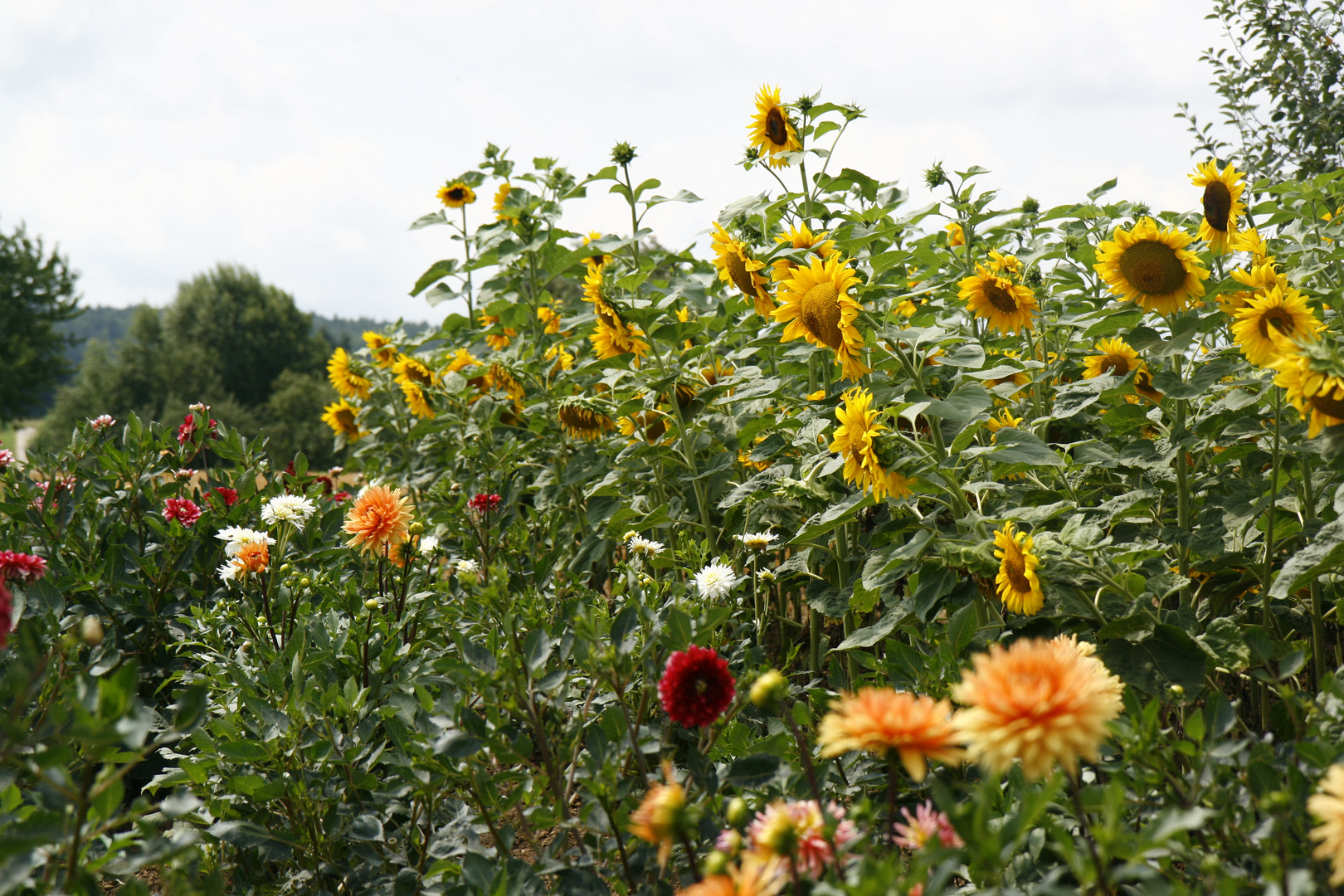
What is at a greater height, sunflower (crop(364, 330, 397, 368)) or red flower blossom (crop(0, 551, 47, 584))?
sunflower (crop(364, 330, 397, 368))

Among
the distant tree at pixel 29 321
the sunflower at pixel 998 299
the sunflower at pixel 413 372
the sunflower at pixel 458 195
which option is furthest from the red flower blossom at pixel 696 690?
the distant tree at pixel 29 321

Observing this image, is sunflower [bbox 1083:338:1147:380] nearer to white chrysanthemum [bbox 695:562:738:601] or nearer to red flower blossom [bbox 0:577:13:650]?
Answer: white chrysanthemum [bbox 695:562:738:601]

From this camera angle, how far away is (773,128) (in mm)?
2953

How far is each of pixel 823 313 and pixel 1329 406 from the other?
1.02 m

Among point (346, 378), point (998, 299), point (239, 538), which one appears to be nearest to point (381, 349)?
point (346, 378)

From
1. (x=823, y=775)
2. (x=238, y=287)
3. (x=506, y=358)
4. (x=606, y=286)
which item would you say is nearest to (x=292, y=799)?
(x=823, y=775)

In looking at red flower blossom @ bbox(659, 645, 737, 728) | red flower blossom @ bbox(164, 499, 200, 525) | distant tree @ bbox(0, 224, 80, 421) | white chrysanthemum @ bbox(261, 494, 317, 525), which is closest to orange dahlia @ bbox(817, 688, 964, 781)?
red flower blossom @ bbox(659, 645, 737, 728)

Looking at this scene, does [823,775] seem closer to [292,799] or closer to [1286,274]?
[292,799]

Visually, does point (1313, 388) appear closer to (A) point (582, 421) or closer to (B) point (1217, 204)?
(B) point (1217, 204)

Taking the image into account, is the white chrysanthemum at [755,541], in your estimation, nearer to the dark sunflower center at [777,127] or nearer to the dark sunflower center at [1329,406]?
the dark sunflower center at [1329,406]

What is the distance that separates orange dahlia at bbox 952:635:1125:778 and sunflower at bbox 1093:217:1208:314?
154 cm

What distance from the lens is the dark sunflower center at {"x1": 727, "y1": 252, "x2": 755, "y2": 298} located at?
2.46 m

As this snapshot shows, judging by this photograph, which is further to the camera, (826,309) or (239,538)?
(239,538)

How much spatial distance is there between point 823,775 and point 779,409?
5.02ft
